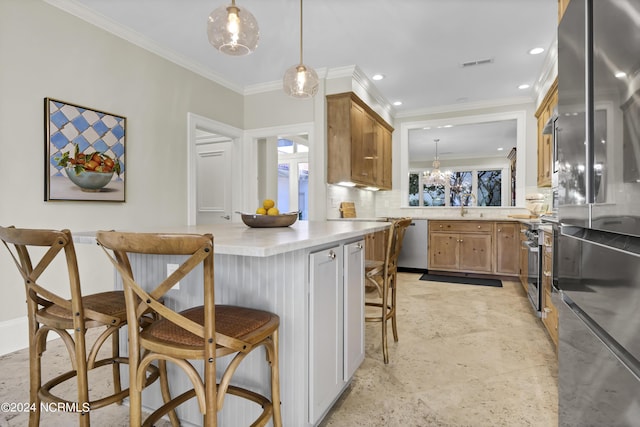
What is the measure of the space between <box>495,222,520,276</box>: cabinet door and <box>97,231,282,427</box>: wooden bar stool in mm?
4572

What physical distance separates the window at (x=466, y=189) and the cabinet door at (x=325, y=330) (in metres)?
6.54

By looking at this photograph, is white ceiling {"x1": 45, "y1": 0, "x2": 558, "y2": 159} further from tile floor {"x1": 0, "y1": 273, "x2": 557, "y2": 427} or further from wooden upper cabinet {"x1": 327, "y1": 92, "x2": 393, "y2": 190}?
tile floor {"x1": 0, "y1": 273, "x2": 557, "y2": 427}

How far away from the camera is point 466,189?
317 inches

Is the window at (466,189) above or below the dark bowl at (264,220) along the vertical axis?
above

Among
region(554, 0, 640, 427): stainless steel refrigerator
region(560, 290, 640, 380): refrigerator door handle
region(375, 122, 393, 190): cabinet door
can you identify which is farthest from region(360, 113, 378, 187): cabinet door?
region(560, 290, 640, 380): refrigerator door handle

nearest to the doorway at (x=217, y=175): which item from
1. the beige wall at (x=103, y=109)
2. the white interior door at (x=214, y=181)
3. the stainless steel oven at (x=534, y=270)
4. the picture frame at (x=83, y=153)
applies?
the white interior door at (x=214, y=181)

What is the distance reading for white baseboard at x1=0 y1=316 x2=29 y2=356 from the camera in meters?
2.47

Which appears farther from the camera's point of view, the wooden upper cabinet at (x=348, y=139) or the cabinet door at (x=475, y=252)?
the cabinet door at (x=475, y=252)

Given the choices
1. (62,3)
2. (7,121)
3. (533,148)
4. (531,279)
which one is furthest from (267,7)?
(533,148)

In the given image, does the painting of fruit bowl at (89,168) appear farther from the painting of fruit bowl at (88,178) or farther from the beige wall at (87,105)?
the beige wall at (87,105)

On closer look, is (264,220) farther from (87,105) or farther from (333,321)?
(87,105)

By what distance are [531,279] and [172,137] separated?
399 cm

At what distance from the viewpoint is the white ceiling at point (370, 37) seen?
292 cm

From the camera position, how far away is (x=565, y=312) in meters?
1.09
